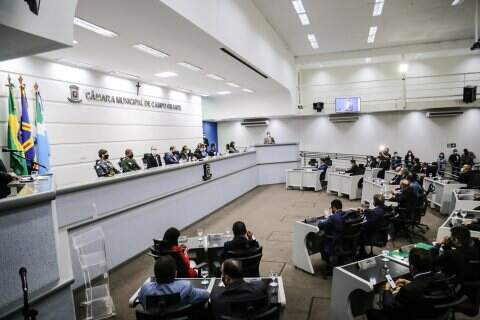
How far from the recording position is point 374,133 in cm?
1606

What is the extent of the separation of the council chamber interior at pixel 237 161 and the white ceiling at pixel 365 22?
3.8 inches

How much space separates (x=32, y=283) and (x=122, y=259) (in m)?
3.26

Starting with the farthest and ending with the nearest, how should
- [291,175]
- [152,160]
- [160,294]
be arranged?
[291,175] < [152,160] < [160,294]

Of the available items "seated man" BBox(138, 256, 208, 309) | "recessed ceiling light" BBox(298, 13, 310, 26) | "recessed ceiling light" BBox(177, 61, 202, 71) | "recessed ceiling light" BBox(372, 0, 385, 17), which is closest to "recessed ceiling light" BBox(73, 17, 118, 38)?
"recessed ceiling light" BBox(177, 61, 202, 71)

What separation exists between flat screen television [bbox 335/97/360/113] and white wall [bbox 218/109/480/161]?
1506 millimetres

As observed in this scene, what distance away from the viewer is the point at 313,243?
5051 millimetres

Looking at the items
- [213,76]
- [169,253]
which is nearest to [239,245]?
[169,253]

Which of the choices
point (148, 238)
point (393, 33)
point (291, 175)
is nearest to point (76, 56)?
point (148, 238)

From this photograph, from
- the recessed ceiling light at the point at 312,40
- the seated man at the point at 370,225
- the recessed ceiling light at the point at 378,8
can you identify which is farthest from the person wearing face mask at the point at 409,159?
the seated man at the point at 370,225

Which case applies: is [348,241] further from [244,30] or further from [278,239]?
[244,30]

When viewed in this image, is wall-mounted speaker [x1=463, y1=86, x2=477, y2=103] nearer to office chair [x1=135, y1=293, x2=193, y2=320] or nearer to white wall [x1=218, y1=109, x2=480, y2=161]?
white wall [x1=218, y1=109, x2=480, y2=161]

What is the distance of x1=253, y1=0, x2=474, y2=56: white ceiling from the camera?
10.3 metres

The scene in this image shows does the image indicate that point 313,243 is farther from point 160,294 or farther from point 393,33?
point 393,33

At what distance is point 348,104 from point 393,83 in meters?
3.11
